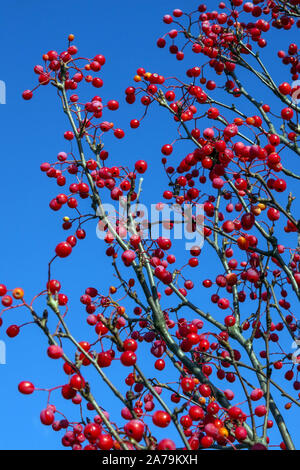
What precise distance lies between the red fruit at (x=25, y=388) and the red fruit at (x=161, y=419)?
93cm

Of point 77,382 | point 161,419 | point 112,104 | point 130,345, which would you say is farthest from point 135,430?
point 112,104

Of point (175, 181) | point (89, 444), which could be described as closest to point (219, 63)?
point (175, 181)

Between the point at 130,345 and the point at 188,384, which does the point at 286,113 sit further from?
the point at 130,345

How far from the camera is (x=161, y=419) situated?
3.24 metres

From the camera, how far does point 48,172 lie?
209 inches

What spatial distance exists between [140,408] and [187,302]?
1287mm

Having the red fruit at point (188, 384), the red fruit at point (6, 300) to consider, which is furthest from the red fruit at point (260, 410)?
the red fruit at point (6, 300)

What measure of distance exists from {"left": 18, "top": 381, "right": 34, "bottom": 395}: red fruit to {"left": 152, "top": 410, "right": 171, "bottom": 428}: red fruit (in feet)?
3.04

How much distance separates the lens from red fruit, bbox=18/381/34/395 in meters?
3.23

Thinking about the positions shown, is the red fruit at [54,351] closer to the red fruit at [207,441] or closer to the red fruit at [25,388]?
the red fruit at [25,388]

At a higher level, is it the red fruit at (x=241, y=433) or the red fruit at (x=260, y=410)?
the red fruit at (x=260, y=410)

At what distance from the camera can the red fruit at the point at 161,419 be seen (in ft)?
10.6

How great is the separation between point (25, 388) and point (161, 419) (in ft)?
3.33

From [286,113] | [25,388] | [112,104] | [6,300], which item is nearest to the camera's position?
[25,388]
